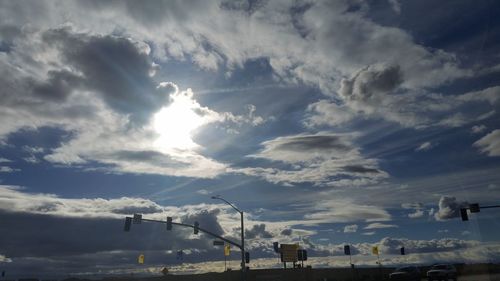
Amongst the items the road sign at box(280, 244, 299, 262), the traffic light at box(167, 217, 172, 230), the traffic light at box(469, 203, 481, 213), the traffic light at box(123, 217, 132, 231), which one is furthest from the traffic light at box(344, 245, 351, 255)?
the road sign at box(280, 244, 299, 262)

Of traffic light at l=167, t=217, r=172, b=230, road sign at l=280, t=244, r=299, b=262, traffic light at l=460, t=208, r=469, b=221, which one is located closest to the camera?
traffic light at l=460, t=208, r=469, b=221

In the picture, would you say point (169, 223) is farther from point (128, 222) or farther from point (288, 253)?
point (288, 253)

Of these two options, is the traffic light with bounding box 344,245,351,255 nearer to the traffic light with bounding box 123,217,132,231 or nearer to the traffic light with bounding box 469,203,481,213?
the traffic light with bounding box 469,203,481,213

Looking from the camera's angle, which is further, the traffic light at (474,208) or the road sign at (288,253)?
the road sign at (288,253)

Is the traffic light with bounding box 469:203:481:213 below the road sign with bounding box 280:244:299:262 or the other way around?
the other way around

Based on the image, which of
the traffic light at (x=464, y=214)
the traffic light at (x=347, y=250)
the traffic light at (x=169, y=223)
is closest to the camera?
the traffic light at (x=464, y=214)

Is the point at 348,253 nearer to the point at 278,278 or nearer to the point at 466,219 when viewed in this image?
the point at 466,219

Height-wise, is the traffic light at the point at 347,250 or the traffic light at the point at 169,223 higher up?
the traffic light at the point at 169,223

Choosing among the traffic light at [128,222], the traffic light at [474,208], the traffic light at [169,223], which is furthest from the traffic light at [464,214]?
the traffic light at [128,222]

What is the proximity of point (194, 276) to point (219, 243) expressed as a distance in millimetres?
24759

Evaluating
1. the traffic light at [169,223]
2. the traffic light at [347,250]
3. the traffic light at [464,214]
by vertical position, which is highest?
the traffic light at [169,223]

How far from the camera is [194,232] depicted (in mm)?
43969

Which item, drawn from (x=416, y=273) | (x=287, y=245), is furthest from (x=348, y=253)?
(x=287, y=245)

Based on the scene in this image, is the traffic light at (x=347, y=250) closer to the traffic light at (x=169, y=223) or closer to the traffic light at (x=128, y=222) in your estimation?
the traffic light at (x=169, y=223)
